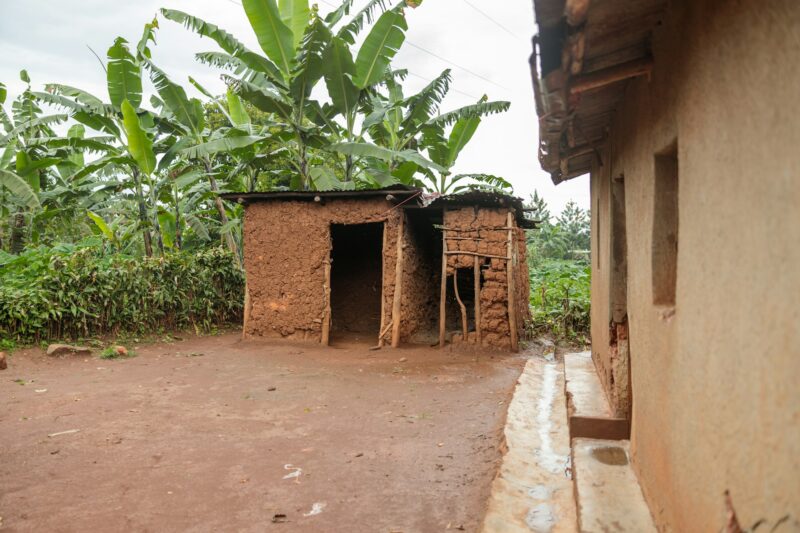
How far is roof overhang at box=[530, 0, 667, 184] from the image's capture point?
240cm

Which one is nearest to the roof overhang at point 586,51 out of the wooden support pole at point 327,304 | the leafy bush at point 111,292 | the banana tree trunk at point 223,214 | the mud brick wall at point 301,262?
the mud brick wall at point 301,262

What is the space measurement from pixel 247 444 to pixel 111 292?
6434mm

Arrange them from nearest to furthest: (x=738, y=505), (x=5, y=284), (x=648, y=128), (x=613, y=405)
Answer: (x=738, y=505) → (x=648, y=128) → (x=613, y=405) → (x=5, y=284)

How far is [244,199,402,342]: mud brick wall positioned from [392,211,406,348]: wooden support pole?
86 mm

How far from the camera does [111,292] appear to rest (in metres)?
10.5

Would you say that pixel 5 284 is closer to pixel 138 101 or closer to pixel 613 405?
pixel 138 101

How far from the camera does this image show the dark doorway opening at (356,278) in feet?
42.6

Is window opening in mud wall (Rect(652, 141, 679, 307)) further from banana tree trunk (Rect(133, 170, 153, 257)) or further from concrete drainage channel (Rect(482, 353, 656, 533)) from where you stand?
banana tree trunk (Rect(133, 170, 153, 257))

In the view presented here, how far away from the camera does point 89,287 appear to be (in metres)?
10.2

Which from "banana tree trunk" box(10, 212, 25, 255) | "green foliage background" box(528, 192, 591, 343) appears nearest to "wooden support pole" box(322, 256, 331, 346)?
"green foliage background" box(528, 192, 591, 343)

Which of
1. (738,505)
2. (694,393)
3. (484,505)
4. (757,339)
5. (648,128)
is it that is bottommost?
(484,505)

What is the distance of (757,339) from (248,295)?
10.3 metres

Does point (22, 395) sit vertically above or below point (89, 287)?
below

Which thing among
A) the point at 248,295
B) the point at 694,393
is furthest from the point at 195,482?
the point at 248,295
